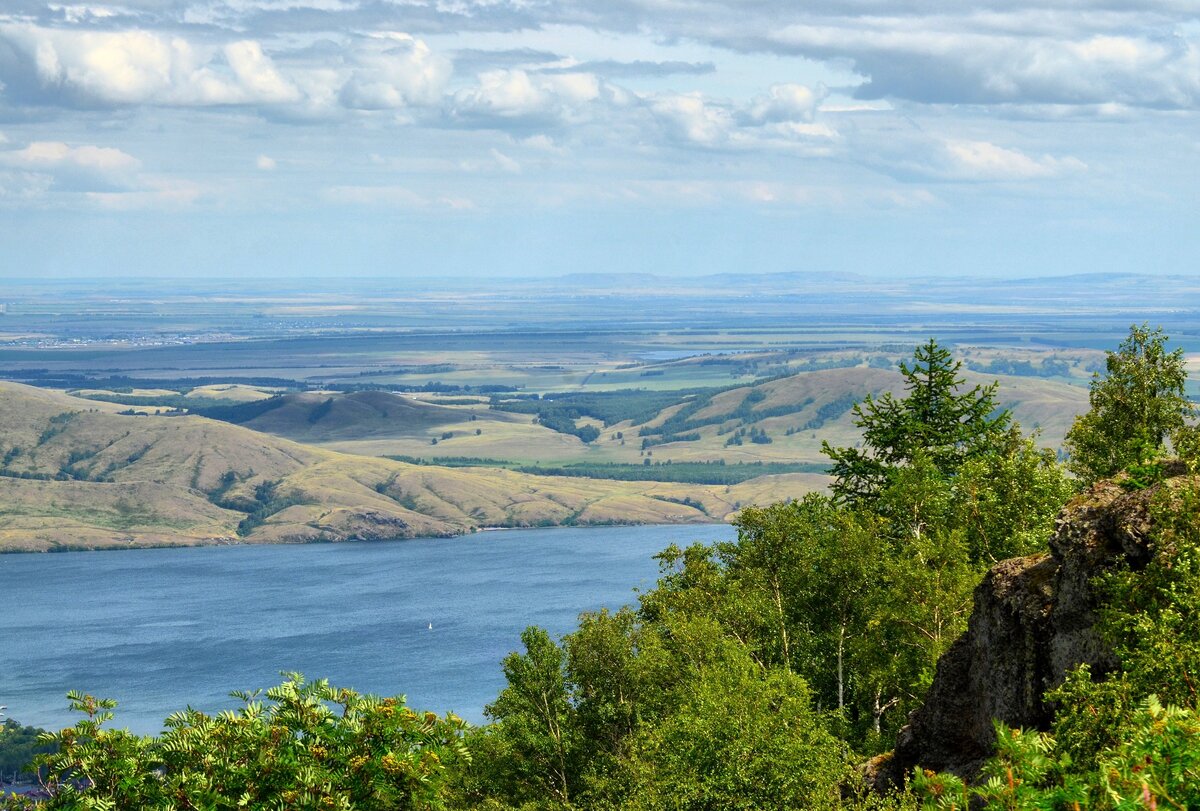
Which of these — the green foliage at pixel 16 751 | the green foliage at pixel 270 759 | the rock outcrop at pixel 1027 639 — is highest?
the rock outcrop at pixel 1027 639

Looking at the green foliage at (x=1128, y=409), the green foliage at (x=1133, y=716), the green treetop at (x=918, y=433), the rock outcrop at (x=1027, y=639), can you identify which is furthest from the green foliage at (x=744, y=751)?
the green treetop at (x=918, y=433)

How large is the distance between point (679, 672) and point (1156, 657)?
100 ft

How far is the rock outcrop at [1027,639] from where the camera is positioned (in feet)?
99.7

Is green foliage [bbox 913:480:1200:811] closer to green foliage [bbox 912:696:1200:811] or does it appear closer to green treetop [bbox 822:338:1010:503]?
green foliage [bbox 912:696:1200:811]

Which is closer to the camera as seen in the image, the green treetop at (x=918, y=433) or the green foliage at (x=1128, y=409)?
the green foliage at (x=1128, y=409)

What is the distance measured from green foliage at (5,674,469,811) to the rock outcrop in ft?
39.9

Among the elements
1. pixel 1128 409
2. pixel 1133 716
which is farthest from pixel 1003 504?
pixel 1133 716

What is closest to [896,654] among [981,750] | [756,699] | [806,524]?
[756,699]

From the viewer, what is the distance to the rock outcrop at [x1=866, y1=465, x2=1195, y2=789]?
30.4 meters

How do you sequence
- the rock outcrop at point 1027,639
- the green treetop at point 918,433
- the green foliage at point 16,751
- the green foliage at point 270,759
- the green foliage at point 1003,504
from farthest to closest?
the green foliage at point 16,751
the green treetop at point 918,433
the green foliage at point 1003,504
the green foliage at point 270,759
the rock outcrop at point 1027,639

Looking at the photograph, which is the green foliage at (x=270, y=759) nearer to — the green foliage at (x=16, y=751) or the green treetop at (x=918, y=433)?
the green treetop at (x=918, y=433)

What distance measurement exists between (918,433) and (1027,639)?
4082cm

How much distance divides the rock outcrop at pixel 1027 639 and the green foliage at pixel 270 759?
39.9ft

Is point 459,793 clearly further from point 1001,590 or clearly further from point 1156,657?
point 1156,657
